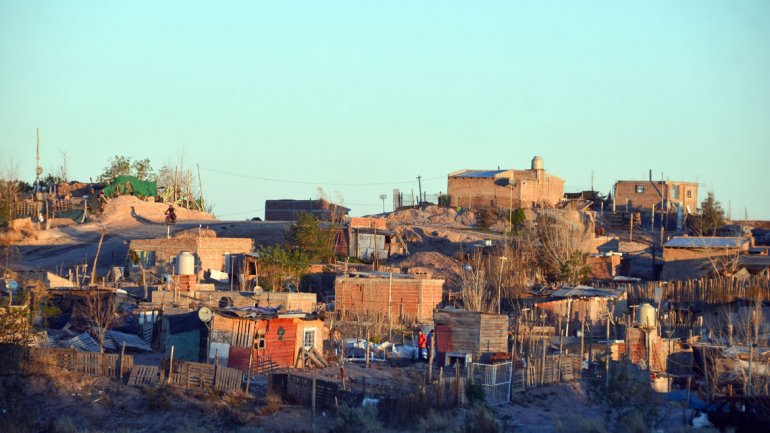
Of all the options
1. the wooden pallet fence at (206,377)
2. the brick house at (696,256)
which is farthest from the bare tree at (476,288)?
the wooden pallet fence at (206,377)

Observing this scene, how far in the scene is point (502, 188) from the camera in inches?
2249

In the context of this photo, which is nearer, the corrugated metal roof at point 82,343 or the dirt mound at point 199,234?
the corrugated metal roof at point 82,343

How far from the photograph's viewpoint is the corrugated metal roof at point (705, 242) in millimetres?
42350

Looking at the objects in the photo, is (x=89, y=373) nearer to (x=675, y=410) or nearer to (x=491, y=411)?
(x=491, y=411)

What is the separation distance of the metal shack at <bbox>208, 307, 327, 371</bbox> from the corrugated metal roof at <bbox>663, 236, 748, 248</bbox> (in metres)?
20.8

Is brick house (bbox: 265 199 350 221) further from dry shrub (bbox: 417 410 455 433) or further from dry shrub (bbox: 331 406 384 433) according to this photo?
dry shrub (bbox: 331 406 384 433)

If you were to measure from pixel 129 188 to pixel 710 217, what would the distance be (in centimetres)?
3002

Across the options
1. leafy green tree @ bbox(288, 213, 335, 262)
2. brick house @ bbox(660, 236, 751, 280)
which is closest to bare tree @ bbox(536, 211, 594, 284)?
brick house @ bbox(660, 236, 751, 280)

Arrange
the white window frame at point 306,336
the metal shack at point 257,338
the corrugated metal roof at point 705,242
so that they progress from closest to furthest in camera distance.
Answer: the metal shack at point 257,338, the white window frame at point 306,336, the corrugated metal roof at point 705,242

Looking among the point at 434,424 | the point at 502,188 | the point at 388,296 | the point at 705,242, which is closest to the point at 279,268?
the point at 388,296

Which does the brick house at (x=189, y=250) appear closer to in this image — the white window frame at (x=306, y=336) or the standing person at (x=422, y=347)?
the standing person at (x=422, y=347)

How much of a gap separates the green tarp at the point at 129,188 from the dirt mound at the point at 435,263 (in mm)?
18791

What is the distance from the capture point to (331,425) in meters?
21.7

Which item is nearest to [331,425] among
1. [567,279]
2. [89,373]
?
[89,373]
